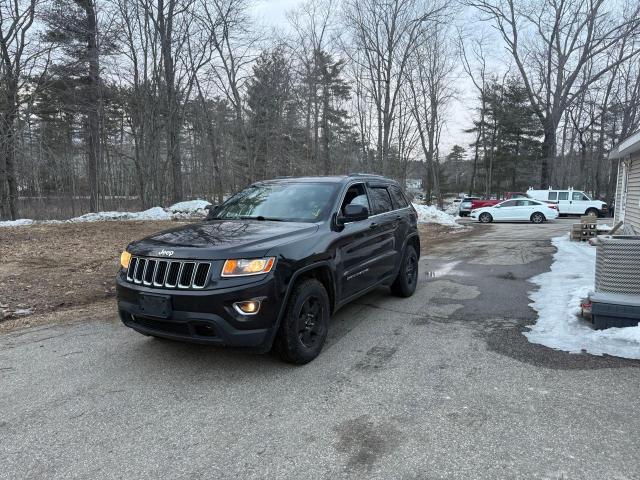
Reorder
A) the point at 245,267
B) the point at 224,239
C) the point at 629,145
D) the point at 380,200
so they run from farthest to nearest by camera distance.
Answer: the point at 629,145 → the point at 380,200 → the point at 224,239 → the point at 245,267

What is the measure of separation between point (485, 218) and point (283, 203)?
22.5m

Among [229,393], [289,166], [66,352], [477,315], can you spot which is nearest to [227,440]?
[229,393]

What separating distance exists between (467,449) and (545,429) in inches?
25.7

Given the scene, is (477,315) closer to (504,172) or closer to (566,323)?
(566,323)

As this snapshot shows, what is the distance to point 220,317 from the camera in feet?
11.6

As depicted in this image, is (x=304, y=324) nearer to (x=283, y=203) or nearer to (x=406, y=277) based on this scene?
(x=283, y=203)

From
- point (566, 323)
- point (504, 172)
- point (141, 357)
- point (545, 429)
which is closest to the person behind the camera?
point (545, 429)

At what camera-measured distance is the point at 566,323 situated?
522 cm

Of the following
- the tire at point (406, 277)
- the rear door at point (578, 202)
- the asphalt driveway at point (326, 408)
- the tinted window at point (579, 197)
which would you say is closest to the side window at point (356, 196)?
the tire at point (406, 277)

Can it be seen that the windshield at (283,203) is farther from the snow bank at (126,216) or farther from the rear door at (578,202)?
the rear door at (578,202)

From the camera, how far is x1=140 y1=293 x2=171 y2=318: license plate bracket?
362cm

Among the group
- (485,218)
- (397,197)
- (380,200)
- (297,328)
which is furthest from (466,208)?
(297,328)

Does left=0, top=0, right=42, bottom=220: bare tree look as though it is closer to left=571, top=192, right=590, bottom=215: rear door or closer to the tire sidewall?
the tire sidewall

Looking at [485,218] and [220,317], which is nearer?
[220,317]
